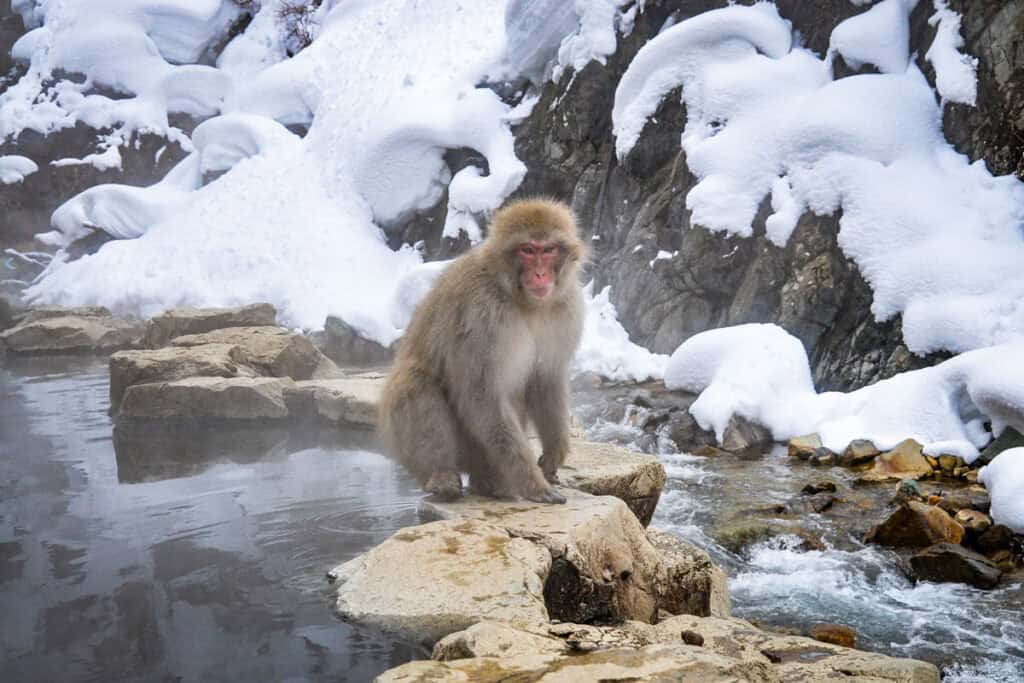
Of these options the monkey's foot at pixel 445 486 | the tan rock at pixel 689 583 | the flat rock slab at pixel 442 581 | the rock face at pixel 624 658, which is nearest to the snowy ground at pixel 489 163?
the tan rock at pixel 689 583

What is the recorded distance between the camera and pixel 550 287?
8.65ft

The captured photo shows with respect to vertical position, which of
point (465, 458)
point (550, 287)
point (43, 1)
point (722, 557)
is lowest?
point (722, 557)

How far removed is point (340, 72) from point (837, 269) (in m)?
8.83

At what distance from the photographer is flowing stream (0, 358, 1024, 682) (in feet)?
7.11

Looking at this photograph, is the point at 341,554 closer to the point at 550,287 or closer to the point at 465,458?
the point at 465,458

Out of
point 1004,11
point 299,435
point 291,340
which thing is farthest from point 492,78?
point 299,435

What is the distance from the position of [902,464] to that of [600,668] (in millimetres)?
3465

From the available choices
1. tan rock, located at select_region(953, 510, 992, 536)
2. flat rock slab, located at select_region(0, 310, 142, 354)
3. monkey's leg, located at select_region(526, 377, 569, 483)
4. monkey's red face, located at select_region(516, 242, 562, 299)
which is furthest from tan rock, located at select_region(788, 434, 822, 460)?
flat rock slab, located at select_region(0, 310, 142, 354)

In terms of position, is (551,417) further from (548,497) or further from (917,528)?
(917,528)

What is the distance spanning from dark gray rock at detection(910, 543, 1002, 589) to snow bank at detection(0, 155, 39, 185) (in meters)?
15.4

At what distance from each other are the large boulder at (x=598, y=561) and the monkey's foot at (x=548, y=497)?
29 mm

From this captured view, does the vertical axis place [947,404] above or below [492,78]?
below

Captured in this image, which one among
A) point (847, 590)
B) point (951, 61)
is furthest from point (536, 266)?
point (951, 61)

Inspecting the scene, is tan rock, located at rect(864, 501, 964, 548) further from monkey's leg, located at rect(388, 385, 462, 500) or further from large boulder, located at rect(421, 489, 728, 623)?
monkey's leg, located at rect(388, 385, 462, 500)
